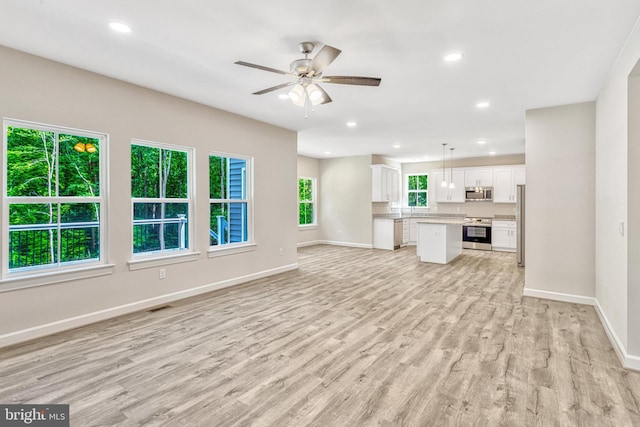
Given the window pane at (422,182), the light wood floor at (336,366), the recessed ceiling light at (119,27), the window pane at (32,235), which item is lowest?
the light wood floor at (336,366)

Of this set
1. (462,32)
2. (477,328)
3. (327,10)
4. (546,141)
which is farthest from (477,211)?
(327,10)

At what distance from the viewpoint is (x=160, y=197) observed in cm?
428

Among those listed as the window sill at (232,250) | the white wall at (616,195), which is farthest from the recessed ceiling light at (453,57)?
the window sill at (232,250)

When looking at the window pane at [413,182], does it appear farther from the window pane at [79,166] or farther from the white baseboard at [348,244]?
the window pane at [79,166]

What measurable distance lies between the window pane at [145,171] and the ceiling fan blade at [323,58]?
2560 mm

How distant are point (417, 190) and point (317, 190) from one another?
331 cm

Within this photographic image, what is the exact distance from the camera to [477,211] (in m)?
9.46

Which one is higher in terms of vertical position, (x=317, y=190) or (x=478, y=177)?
(x=478, y=177)

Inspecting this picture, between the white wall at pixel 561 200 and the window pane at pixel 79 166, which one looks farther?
the white wall at pixel 561 200

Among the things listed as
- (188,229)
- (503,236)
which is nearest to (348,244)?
(503,236)

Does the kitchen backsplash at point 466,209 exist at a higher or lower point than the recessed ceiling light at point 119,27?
lower

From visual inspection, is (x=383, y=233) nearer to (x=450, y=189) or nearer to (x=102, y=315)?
(x=450, y=189)

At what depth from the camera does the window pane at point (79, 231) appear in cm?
342

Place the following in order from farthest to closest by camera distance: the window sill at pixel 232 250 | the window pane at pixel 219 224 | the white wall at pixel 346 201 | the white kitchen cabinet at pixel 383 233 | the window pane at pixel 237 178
Result: the white wall at pixel 346 201
the white kitchen cabinet at pixel 383 233
the window pane at pixel 237 178
the window pane at pixel 219 224
the window sill at pixel 232 250
